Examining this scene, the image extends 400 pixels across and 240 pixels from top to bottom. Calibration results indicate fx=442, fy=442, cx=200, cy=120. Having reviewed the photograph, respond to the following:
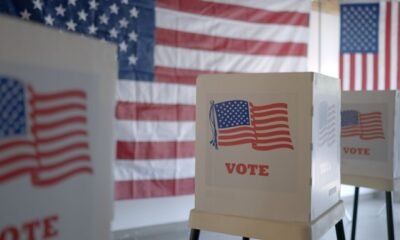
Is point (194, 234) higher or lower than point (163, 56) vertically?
lower

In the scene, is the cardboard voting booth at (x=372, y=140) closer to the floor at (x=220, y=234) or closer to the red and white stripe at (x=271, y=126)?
the red and white stripe at (x=271, y=126)

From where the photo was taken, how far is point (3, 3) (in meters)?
2.25

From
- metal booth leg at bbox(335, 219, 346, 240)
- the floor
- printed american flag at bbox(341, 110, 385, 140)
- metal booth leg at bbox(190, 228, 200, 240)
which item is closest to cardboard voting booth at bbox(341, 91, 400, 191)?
printed american flag at bbox(341, 110, 385, 140)

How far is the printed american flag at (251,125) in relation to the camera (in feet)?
3.36

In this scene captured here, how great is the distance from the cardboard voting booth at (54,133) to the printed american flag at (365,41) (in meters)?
3.68

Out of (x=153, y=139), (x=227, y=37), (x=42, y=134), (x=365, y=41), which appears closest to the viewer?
(x=42, y=134)

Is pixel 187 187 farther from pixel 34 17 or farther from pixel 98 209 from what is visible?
pixel 98 209

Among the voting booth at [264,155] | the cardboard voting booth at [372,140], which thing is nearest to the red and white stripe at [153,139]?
the cardboard voting booth at [372,140]

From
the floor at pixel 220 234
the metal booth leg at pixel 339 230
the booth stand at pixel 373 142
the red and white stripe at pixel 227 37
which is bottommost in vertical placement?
the floor at pixel 220 234

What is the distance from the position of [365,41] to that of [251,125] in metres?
3.21

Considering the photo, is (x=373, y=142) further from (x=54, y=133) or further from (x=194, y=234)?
(x=54, y=133)

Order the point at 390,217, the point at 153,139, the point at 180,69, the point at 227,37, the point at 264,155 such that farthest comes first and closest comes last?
the point at 227,37, the point at 180,69, the point at 153,139, the point at 390,217, the point at 264,155

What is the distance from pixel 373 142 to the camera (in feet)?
5.90

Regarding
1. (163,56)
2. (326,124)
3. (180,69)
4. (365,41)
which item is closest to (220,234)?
(180,69)
